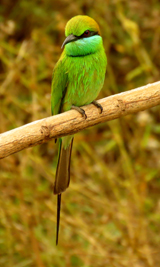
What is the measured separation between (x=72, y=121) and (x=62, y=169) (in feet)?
1.02

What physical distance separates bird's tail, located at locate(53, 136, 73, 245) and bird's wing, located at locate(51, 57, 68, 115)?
6.9 inches

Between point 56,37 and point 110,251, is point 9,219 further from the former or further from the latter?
point 56,37

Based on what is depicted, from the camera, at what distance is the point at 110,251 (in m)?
2.57

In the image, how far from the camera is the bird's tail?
186 centimetres

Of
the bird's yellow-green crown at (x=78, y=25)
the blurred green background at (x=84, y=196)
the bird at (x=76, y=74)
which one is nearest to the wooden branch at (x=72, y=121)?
the bird at (x=76, y=74)

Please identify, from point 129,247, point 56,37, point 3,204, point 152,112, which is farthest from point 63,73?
point 56,37

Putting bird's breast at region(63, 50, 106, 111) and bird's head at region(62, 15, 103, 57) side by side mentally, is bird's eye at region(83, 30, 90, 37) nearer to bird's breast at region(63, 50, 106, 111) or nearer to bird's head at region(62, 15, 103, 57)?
bird's head at region(62, 15, 103, 57)

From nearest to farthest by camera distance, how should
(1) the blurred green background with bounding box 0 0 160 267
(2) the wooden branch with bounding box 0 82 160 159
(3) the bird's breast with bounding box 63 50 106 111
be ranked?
1. (2) the wooden branch with bounding box 0 82 160 159
2. (3) the bird's breast with bounding box 63 50 106 111
3. (1) the blurred green background with bounding box 0 0 160 267

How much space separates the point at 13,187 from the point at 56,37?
2095 mm

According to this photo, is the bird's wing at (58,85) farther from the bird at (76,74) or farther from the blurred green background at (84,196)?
the blurred green background at (84,196)

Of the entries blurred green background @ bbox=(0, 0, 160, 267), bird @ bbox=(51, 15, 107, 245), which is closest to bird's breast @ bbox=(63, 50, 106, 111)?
bird @ bbox=(51, 15, 107, 245)

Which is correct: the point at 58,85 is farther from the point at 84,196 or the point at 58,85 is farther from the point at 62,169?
the point at 84,196

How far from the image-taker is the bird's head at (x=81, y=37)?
182 centimetres

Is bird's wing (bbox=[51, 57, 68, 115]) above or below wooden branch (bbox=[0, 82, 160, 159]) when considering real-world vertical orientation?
above
